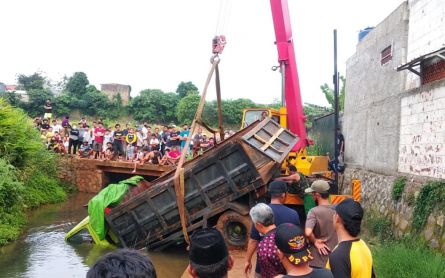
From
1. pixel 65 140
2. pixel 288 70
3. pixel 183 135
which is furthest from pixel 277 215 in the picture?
pixel 65 140

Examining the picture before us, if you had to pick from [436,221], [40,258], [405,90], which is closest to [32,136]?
[40,258]

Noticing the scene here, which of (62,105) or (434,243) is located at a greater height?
(62,105)

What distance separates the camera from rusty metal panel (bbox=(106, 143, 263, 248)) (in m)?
9.31

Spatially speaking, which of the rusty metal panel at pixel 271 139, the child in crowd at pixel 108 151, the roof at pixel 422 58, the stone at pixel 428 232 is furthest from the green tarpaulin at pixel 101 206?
the child in crowd at pixel 108 151

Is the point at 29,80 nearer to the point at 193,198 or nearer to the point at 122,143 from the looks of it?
the point at 122,143

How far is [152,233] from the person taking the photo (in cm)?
986

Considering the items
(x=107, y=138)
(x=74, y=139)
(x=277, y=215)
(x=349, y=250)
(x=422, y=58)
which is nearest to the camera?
(x=349, y=250)

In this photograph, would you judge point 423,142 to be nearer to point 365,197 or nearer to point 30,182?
point 365,197

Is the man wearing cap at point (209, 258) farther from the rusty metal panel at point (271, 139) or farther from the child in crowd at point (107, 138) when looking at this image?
the child in crowd at point (107, 138)

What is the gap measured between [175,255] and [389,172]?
200 inches

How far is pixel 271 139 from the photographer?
31.6 ft

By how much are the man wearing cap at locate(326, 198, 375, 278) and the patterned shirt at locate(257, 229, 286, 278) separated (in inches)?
19.9

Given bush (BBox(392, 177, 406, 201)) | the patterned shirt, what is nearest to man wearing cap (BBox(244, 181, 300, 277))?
the patterned shirt

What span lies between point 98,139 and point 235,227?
1127cm
